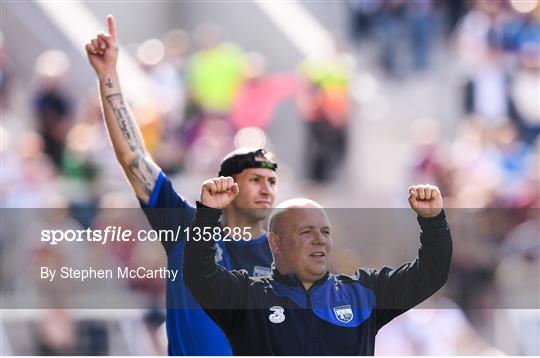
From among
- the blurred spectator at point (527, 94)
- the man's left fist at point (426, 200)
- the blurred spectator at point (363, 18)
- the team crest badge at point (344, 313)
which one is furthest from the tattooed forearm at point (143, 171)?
the blurred spectator at point (363, 18)

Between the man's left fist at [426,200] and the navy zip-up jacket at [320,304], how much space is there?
50 mm

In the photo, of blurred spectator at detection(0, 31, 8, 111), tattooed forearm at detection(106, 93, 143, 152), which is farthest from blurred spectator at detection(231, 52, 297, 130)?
A: tattooed forearm at detection(106, 93, 143, 152)

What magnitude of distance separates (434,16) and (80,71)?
3862 millimetres

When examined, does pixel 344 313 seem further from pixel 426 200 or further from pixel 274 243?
pixel 426 200

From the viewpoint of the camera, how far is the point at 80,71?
535 inches

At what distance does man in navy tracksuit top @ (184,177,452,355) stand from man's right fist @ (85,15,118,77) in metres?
1.23

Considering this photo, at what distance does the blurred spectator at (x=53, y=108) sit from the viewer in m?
12.0

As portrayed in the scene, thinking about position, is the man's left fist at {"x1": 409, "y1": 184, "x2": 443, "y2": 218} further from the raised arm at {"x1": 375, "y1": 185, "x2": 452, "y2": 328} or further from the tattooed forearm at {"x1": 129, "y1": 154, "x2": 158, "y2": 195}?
the tattooed forearm at {"x1": 129, "y1": 154, "x2": 158, "y2": 195}

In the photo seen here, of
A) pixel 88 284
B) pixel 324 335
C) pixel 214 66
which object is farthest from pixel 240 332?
pixel 214 66

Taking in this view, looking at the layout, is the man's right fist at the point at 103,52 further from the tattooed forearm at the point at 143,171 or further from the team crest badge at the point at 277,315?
the team crest badge at the point at 277,315

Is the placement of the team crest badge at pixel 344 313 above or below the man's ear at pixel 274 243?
below

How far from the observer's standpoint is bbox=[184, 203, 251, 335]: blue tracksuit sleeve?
4.66 metres

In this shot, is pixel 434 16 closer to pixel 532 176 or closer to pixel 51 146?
pixel 532 176

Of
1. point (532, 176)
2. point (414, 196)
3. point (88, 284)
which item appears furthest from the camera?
point (532, 176)
